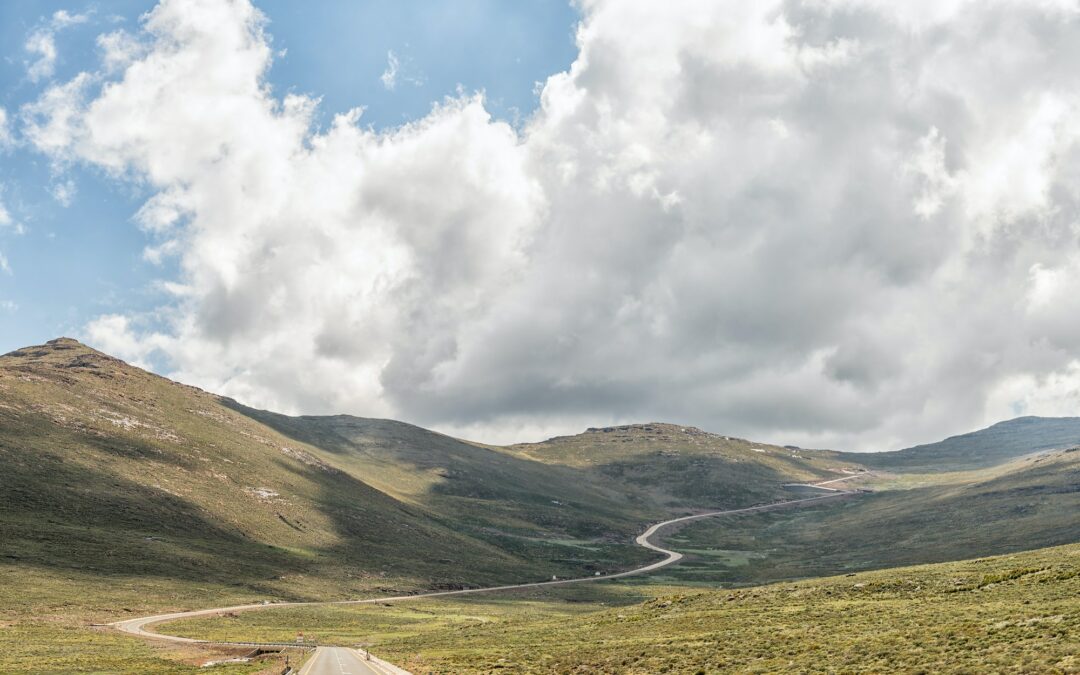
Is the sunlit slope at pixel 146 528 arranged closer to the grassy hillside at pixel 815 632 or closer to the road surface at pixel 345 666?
the grassy hillside at pixel 815 632

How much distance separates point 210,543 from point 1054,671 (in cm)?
17253

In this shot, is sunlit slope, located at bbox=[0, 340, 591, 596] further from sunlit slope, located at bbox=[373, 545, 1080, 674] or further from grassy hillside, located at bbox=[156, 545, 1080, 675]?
sunlit slope, located at bbox=[373, 545, 1080, 674]

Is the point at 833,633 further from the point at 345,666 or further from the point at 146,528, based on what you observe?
the point at 146,528

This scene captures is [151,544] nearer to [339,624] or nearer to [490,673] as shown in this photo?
[339,624]

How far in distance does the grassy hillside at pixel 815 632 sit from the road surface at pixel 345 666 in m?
2.73

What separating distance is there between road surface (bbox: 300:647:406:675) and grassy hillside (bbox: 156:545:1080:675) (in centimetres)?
273

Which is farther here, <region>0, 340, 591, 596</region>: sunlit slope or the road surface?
<region>0, 340, 591, 596</region>: sunlit slope

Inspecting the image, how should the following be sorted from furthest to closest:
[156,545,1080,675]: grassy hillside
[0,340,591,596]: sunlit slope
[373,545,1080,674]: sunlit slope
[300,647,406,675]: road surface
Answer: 1. [0,340,591,596]: sunlit slope
2. [300,647,406,675]: road surface
3. [156,545,1080,675]: grassy hillside
4. [373,545,1080,674]: sunlit slope

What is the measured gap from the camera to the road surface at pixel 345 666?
49.2 m

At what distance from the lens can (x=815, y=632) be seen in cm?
4869

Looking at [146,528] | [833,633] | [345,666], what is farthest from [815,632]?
[146,528]

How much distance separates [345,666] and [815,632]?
118 ft

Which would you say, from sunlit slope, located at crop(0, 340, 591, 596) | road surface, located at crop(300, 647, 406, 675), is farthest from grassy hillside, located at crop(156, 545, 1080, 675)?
A: sunlit slope, located at crop(0, 340, 591, 596)

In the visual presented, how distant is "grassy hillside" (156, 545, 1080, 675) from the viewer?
3578 centimetres
